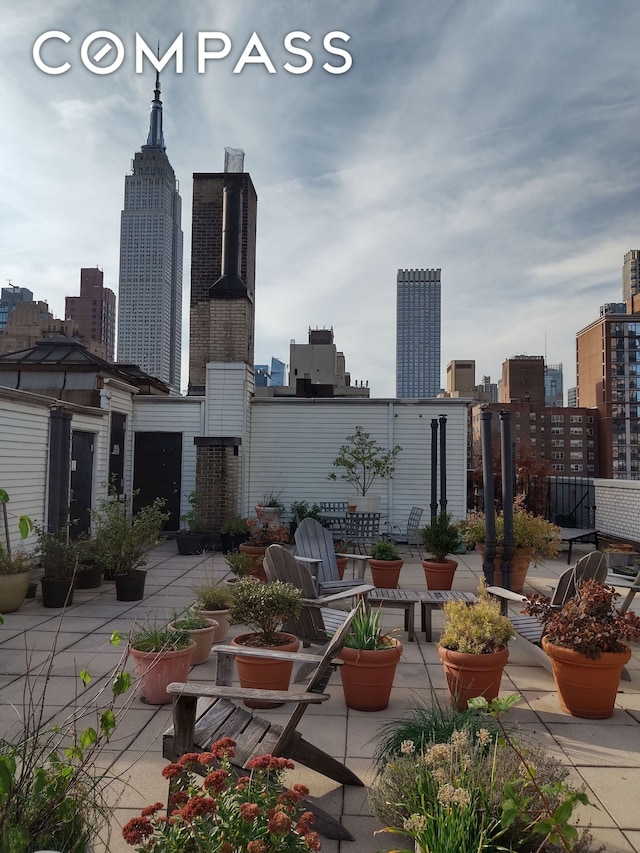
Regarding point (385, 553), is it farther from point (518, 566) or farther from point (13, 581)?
point (13, 581)

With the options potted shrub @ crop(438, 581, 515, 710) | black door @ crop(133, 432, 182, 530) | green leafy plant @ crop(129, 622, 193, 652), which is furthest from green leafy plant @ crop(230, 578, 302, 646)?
black door @ crop(133, 432, 182, 530)

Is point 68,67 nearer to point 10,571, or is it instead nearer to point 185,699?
point 10,571

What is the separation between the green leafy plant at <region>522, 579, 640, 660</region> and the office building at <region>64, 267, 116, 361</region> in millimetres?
99679

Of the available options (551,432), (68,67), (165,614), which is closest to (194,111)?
(68,67)

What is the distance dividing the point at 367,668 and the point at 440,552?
13.0 ft

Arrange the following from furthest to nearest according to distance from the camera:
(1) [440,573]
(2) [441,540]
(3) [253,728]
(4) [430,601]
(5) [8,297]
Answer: (5) [8,297]
(2) [441,540]
(1) [440,573]
(4) [430,601]
(3) [253,728]

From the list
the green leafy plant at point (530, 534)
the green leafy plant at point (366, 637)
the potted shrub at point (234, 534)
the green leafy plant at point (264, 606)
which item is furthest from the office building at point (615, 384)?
the green leafy plant at point (264, 606)

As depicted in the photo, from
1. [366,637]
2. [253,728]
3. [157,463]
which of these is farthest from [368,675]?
[157,463]

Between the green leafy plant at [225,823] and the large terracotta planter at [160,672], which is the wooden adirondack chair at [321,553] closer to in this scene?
the large terracotta planter at [160,672]

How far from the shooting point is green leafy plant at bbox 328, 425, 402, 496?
12453 mm

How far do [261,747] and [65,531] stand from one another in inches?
223

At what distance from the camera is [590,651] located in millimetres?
3889

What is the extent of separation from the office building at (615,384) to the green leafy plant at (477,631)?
102 m

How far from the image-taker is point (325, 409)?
42.5ft
